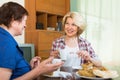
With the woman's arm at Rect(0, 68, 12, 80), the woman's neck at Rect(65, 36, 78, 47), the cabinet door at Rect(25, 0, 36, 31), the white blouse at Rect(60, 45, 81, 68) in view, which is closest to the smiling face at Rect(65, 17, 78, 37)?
the woman's neck at Rect(65, 36, 78, 47)

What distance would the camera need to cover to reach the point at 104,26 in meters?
3.54

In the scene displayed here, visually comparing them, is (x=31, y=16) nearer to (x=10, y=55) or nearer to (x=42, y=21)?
(x=42, y=21)

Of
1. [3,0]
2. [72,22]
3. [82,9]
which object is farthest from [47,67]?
[82,9]

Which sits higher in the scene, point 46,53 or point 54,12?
point 54,12

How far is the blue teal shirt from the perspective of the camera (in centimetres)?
113

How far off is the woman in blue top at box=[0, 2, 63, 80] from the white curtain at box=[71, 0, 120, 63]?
2.36 meters

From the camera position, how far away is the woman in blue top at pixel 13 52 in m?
1.13

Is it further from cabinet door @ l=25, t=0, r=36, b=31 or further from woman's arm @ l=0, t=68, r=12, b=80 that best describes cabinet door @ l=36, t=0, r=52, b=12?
woman's arm @ l=0, t=68, r=12, b=80

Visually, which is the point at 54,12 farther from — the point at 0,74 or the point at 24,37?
the point at 0,74

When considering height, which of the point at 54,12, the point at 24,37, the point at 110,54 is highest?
the point at 54,12

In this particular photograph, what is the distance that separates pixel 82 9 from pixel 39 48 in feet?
3.66

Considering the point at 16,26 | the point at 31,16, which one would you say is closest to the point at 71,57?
the point at 16,26

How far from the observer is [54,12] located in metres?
3.55

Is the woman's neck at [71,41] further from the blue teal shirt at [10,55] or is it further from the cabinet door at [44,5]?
the cabinet door at [44,5]
